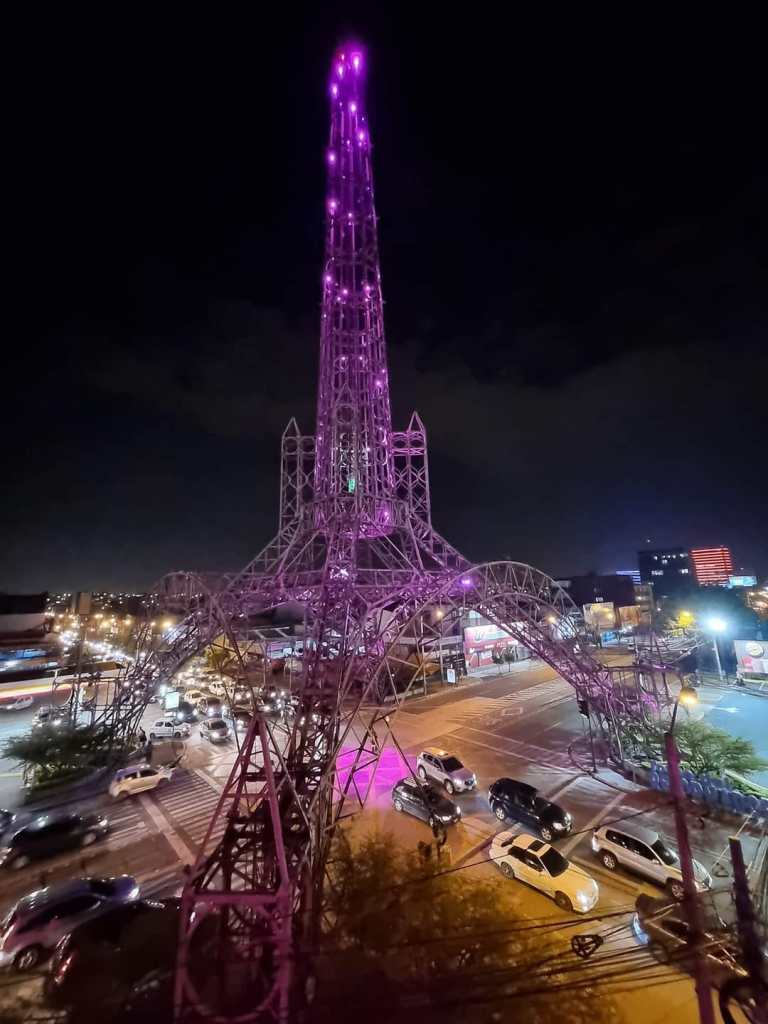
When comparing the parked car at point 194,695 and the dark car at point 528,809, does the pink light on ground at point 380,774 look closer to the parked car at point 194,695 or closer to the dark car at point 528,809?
the dark car at point 528,809

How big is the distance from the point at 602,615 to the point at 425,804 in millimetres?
56215

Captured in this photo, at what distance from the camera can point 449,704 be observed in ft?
105

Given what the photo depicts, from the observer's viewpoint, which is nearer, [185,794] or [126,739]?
[185,794]

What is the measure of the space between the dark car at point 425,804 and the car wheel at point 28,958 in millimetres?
10415

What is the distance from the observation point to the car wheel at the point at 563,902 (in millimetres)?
11133

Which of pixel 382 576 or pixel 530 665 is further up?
pixel 382 576

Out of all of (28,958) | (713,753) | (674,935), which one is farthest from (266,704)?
(713,753)

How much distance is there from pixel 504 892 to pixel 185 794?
515 inches

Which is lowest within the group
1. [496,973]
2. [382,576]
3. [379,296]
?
[496,973]

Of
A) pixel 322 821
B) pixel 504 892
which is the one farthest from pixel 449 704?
pixel 322 821

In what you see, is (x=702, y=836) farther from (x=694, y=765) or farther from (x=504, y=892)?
(x=504, y=892)

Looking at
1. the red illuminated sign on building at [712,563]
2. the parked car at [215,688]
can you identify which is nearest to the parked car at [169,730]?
the parked car at [215,688]

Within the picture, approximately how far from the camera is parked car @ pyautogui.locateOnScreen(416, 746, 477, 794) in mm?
17859

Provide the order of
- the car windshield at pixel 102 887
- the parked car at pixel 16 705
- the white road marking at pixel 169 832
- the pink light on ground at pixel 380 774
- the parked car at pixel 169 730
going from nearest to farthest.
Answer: the car windshield at pixel 102 887 < the white road marking at pixel 169 832 < the pink light on ground at pixel 380 774 < the parked car at pixel 169 730 < the parked car at pixel 16 705
